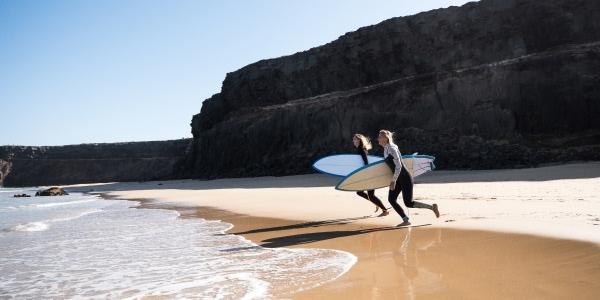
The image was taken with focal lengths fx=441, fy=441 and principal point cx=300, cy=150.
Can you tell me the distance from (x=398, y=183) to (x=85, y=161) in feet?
275

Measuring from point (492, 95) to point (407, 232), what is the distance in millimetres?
22994

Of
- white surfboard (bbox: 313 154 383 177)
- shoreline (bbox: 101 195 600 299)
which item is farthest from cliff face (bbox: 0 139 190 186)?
shoreline (bbox: 101 195 600 299)

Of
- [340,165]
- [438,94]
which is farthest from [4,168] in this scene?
[340,165]

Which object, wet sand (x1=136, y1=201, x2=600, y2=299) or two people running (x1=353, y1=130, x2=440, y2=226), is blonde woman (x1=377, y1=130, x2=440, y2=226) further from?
wet sand (x1=136, y1=201, x2=600, y2=299)

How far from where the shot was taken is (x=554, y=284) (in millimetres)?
3230

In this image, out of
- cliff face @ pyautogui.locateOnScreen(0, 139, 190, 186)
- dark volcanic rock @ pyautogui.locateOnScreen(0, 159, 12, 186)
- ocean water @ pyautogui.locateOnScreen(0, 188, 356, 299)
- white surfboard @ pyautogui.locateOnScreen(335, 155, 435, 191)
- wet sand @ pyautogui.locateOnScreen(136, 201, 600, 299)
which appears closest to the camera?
wet sand @ pyautogui.locateOnScreen(136, 201, 600, 299)

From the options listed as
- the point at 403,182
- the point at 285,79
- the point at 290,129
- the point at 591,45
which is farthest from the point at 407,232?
the point at 285,79

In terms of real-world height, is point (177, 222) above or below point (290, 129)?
below

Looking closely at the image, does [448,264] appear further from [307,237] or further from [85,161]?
[85,161]

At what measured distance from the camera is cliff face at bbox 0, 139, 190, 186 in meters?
76.2

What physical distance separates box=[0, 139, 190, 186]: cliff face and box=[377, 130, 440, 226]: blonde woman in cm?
7021

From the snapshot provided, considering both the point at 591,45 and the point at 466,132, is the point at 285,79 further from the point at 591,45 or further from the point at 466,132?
the point at 591,45

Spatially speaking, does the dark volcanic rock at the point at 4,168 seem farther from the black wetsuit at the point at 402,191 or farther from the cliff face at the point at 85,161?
the black wetsuit at the point at 402,191

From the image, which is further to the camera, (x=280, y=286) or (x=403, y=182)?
(x=403, y=182)
